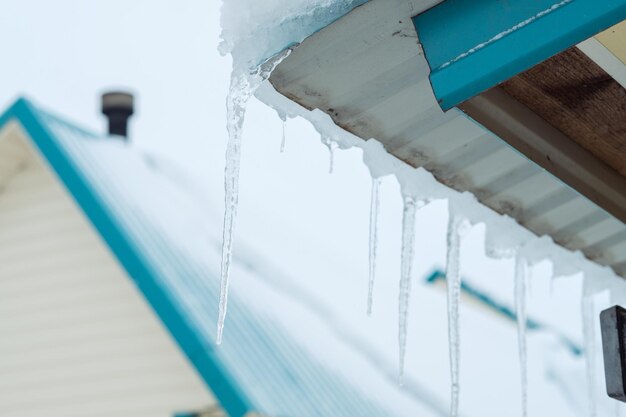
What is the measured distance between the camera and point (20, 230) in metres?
9.30

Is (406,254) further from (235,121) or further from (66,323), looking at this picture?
(66,323)

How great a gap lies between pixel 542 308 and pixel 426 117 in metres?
11.9

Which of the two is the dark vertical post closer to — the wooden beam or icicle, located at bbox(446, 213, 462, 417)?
the wooden beam

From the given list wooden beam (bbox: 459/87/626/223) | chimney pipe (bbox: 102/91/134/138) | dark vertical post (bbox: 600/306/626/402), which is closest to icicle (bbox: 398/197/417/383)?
wooden beam (bbox: 459/87/626/223)

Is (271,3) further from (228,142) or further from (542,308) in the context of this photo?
(542,308)

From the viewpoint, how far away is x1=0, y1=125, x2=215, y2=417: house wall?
817 cm

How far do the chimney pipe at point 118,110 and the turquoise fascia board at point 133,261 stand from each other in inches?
155

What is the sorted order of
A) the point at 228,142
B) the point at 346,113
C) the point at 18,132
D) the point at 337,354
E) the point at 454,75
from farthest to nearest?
the point at 18,132, the point at 337,354, the point at 228,142, the point at 346,113, the point at 454,75

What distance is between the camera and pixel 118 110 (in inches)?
518

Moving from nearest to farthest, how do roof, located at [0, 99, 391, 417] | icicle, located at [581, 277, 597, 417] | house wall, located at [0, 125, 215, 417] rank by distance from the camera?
1. icicle, located at [581, 277, 597, 417]
2. roof, located at [0, 99, 391, 417]
3. house wall, located at [0, 125, 215, 417]

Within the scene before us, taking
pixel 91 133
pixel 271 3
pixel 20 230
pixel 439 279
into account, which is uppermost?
pixel 271 3

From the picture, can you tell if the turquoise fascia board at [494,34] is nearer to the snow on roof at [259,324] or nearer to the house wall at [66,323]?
the snow on roof at [259,324]

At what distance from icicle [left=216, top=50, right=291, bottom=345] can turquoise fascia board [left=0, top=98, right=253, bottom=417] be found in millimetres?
3482

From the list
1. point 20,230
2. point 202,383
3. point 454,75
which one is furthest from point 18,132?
point 454,75
